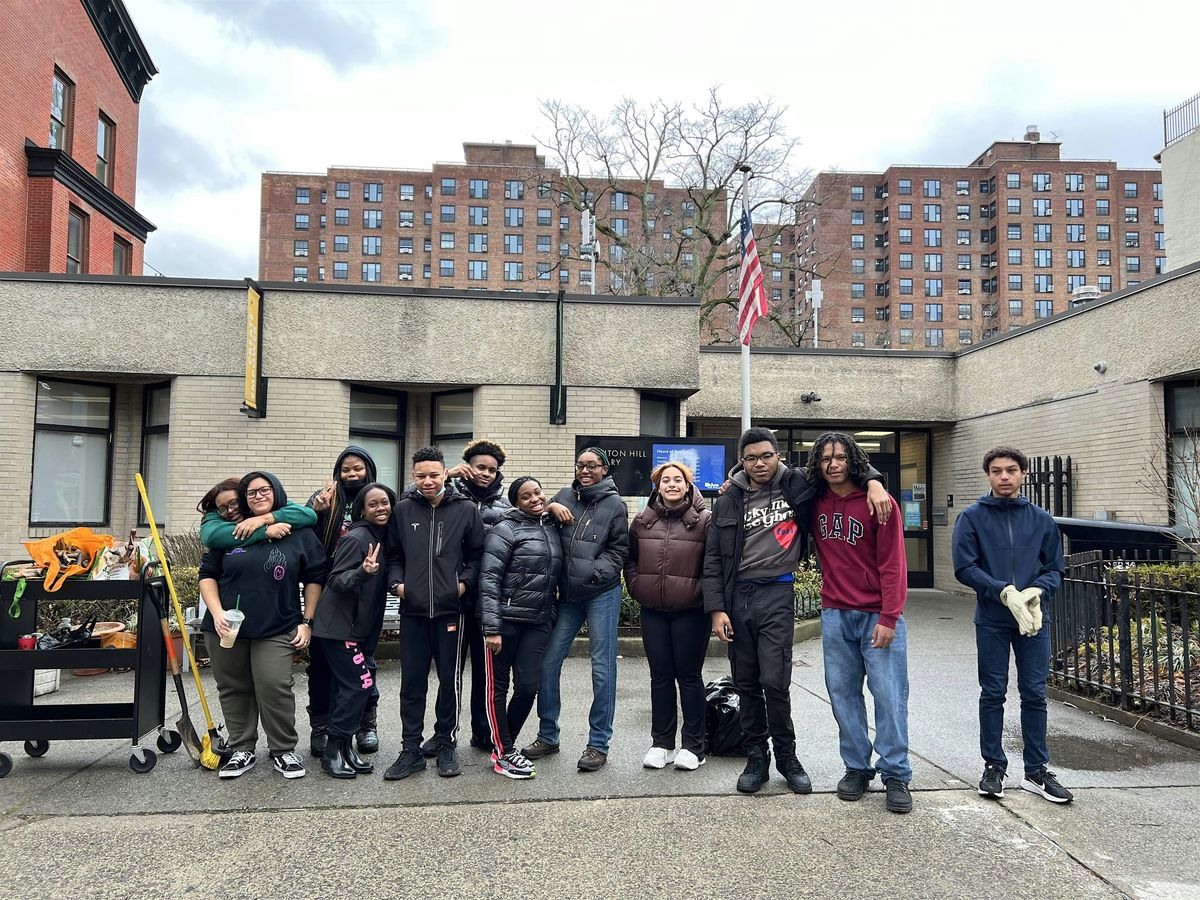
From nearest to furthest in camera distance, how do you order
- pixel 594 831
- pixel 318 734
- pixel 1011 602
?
1. pixel 594 831
2. pixel 1011 602
3. pixel 318 734

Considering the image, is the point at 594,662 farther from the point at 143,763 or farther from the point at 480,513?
the point at 143,763

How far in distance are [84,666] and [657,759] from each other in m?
3.38

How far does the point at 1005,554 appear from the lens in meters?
4.50

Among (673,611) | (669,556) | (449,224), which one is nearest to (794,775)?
(673,611)

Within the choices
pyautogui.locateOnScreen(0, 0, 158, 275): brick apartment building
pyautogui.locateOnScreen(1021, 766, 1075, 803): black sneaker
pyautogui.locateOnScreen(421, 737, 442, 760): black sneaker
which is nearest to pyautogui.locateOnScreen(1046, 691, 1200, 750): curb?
pyautogui.locateOnScreen(1021, 766, 1075, 803): black sneaker

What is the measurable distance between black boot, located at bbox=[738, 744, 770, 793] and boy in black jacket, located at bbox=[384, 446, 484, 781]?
1.60 meters

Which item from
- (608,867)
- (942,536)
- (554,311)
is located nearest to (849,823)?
(608,867)

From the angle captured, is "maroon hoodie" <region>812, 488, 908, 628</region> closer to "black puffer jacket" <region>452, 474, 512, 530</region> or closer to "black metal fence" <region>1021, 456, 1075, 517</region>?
"black puffer jacket" <region>452, 474, 512, 530</region>

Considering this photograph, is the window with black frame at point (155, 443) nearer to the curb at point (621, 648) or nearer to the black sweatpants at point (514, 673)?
the curb at point (621, 648)

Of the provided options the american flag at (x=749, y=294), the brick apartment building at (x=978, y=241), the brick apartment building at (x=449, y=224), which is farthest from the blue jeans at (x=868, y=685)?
the brick apartment building at (x=978, y=241)

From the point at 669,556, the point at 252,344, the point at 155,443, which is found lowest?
the point at 669,556

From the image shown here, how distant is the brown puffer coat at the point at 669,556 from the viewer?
15.8ft

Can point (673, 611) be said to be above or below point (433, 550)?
below

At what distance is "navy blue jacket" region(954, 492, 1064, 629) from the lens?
14.7ft
